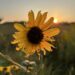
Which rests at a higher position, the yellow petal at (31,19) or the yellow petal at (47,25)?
the yellow petal at (31,19)

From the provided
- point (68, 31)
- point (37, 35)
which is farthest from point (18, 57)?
point (68, 31)

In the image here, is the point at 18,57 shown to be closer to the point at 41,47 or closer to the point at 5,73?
the point at 5,73

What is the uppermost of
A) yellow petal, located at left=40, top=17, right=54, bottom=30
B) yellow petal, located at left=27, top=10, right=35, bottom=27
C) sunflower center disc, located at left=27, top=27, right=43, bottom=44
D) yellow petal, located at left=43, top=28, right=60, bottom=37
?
yellow petal, located at left=27, top=10, right=35, bottom=27

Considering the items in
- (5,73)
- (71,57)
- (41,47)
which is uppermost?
(41,47)

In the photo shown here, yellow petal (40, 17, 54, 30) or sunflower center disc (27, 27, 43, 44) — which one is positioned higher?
yellow petal (40, 17, 54, 30)

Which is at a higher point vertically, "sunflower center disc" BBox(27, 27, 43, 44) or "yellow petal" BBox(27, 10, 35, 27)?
"yellow petal" BBox(27, 10, 35, 27)

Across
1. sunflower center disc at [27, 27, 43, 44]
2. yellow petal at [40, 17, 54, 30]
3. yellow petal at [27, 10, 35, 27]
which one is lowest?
sunflower center disc at [27, 27, 43, 44]
